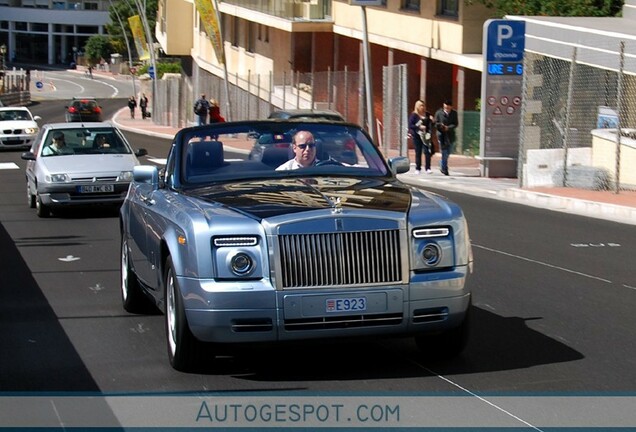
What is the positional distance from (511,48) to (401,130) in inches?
190

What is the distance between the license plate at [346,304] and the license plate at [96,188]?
501 inches

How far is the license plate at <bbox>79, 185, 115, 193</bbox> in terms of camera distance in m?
20.2

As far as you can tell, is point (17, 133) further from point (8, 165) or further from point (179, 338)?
point (179, 338)

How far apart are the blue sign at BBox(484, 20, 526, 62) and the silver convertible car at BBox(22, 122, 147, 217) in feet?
32.9

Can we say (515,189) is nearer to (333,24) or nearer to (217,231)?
(217,231)

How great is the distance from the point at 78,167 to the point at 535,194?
26.9 feet

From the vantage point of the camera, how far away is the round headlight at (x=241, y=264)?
26.1 feet

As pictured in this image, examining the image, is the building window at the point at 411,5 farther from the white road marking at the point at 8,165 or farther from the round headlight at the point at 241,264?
the round headlight at the point at 241,264

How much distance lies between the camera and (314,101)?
143 feet

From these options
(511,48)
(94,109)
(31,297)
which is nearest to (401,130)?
(511,48)

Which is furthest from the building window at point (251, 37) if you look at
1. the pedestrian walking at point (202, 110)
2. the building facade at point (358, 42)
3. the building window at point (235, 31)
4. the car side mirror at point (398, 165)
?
the car side mirror at point (398, 165)

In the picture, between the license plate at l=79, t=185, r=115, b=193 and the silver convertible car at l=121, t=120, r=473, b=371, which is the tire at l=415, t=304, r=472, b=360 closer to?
the silver convertible car at l=121, t=120, r=473, b=371

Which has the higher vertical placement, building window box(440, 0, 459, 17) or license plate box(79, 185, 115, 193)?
building window box(440, 0, 459, 17)
